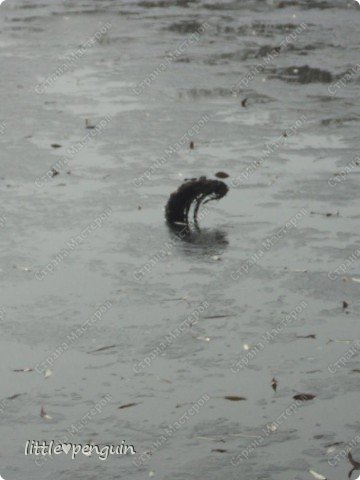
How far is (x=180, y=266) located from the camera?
7.88 metres

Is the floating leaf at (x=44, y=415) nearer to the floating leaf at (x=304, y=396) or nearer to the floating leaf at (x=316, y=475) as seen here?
the floating leaf at (x=304, y=396)

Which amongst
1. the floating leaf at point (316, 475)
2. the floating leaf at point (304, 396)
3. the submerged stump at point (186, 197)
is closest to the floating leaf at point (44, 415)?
the floating leaf at point (304, 396)

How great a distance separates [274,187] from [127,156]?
5.53 ft

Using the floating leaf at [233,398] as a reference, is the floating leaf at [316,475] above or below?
above

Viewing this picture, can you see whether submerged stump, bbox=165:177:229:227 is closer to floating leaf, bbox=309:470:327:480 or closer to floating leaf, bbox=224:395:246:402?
floating leaf, bbox=224:395:246:402

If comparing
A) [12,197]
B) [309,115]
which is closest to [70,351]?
[12,197]

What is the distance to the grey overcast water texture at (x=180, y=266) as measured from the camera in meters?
5.57

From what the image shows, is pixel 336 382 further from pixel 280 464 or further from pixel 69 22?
pixel 69 22

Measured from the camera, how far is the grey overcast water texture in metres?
5.57

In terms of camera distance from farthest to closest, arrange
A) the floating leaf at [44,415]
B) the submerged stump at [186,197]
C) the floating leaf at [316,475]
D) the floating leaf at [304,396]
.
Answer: the submerged stump at [186,197] → the floating leaf at [304,396] → the floating leaf at [44,415] → the floating leaf at [316,475]

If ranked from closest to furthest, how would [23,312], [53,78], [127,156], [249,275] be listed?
[23,312] < [249,275] < [127,156] < [53,78]

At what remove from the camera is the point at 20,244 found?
8.34m

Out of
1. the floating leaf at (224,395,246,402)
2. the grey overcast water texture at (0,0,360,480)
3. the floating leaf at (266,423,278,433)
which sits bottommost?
the grey overcast water texture at (0,0,360,480)

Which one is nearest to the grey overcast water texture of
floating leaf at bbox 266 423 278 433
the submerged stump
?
floating leaf at bbox 266 423 278 433
